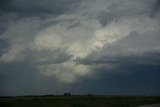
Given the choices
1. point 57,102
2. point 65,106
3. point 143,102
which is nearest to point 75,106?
point 65,106

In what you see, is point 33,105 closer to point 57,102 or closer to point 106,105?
point 57,102

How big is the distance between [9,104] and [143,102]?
36.6 metres

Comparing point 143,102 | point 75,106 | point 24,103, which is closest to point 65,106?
point 75,106

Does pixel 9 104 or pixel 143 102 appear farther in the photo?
pixel 143 102

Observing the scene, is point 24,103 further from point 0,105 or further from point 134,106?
point 134,106

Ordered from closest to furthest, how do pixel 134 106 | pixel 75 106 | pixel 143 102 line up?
pixel 75 106 → pixel 134 106 → pixel 143 102

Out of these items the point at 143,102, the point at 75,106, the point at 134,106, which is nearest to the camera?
the point at 75,106

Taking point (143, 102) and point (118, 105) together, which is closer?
point (118, 105)

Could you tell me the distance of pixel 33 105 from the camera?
79.8m

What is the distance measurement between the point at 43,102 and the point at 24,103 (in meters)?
5.28

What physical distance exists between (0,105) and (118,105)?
28556 millimetres

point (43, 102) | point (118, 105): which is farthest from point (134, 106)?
point (43, 102)

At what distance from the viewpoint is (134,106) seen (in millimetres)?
82312

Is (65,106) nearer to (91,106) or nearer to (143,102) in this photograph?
(91,106)
